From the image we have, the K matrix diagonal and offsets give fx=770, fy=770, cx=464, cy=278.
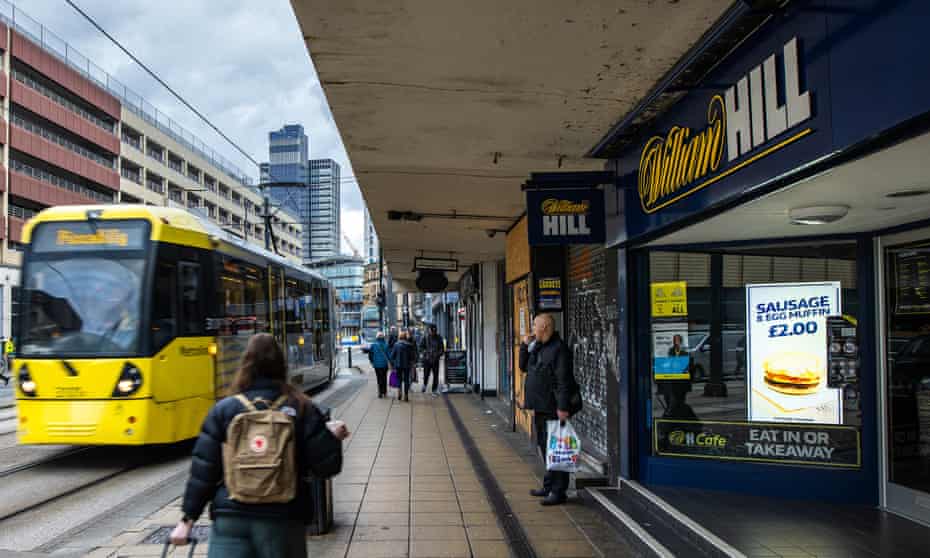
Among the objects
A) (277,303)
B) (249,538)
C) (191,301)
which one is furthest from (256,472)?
(277,303)

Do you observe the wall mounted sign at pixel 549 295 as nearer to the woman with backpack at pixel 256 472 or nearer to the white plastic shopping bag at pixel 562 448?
the white plastic shopping bag at pixel 562 448

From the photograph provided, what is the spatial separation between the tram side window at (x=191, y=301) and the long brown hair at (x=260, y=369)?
21.6ft

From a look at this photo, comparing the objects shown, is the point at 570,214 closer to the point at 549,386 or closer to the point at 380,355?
the point at 549,386

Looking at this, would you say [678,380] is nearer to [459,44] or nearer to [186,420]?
[459,44]

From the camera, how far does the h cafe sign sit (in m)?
4.07

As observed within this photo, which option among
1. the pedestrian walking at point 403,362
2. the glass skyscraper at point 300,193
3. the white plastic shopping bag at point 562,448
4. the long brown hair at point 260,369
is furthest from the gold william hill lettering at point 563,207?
the glass skyscraper at point 300,193

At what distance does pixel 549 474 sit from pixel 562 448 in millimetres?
386

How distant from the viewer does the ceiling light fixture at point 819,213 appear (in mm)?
4988

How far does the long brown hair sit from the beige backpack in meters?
0.18

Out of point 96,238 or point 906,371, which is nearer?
point 906,371

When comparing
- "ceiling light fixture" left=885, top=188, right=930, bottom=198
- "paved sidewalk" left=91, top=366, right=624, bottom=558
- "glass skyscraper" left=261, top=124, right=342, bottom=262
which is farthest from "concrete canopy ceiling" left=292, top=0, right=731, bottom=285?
"glass skyscraper" left=261, top=124, right=342, bottom=262

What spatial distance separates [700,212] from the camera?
5.26 metres

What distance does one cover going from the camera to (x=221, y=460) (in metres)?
3.28

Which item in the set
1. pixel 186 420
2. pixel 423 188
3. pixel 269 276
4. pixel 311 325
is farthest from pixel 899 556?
pixel 311 325
